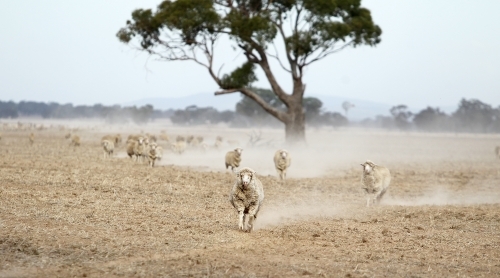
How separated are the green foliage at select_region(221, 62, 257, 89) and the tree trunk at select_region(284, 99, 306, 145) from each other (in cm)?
323

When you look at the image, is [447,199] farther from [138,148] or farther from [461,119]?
[461,119]

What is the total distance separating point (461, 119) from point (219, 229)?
11390cm

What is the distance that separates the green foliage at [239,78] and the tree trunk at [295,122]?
323 centimetres

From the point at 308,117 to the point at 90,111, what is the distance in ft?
245

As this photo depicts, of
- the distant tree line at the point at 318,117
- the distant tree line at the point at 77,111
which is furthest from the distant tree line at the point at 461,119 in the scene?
the distant tree line at the point at 77,111

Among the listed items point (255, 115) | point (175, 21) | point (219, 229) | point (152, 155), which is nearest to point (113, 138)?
point (175, 21)

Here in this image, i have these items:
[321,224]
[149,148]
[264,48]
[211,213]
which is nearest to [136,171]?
[149,148]

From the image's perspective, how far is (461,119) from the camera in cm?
12019

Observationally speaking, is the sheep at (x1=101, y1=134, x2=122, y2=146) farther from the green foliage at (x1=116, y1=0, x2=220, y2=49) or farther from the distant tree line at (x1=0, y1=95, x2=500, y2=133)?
the distant tree line at (x1=0, y1=95, x2=500, y2=133)

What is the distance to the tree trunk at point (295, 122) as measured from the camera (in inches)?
1613

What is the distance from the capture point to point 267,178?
2348 cm

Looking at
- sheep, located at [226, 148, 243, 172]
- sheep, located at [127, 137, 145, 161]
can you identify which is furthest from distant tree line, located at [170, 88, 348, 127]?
sheep, located at [226, 148, 243, 172]

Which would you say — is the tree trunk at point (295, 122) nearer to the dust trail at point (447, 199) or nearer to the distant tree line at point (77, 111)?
the dust trail at point (447, 199)

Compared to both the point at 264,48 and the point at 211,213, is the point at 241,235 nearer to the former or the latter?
the point at 211,213
